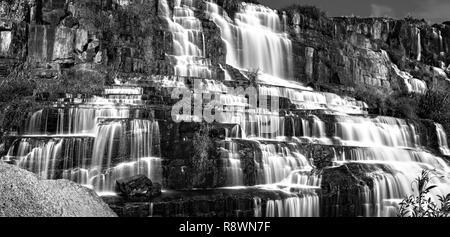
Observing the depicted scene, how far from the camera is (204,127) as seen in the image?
17.4 metres

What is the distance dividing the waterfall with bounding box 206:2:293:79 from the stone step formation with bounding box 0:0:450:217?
117 millimetres

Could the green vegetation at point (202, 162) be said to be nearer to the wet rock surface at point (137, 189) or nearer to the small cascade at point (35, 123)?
the wet rock surface at point (137, 189)

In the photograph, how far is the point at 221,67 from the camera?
31.2 m

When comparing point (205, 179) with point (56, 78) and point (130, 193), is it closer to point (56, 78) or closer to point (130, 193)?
point (130, 193)

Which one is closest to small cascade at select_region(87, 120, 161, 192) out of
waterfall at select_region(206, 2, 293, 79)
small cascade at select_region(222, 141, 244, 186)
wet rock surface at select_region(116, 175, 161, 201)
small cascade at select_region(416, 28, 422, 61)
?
wet rock surface at select_region(116, 175, 161, 201)

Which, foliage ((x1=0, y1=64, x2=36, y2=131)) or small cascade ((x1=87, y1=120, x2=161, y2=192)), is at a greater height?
foliage ((x1=0, y1=64, x2=36, y2=131))

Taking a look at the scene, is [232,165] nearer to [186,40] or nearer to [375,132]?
[375,132]

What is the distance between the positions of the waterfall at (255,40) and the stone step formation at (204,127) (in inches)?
4.6

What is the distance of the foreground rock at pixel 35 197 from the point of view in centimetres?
563

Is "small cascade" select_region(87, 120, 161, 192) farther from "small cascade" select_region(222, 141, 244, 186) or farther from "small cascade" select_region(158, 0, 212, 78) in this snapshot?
"small cascade" select_region(158, 0, 212, 78)

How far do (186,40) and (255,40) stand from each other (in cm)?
749

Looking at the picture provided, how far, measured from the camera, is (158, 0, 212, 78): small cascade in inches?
1181

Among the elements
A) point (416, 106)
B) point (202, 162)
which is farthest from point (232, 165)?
point (416, 106)
